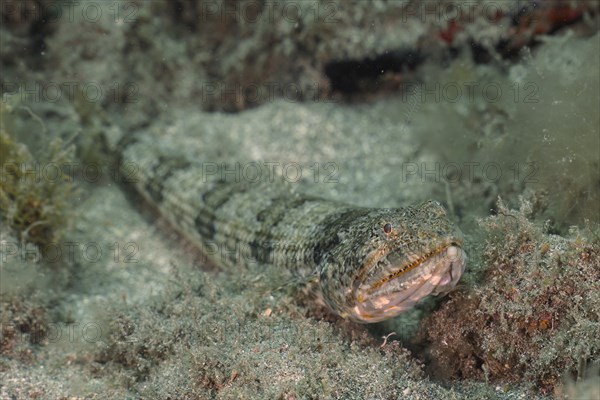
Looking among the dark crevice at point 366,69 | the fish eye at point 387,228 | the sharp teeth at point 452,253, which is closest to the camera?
the sharp teeth at point 452,253

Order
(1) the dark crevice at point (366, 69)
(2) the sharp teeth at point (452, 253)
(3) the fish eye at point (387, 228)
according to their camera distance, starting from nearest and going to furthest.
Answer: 1. (2) the sharp teeth at point (452, 253)
2. (3) the fish eye at point (387, 228)
3. (1) the dark crevice at point (366, 69)

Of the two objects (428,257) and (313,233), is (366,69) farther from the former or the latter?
(428,257)

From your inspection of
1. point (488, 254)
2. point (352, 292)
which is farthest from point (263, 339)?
point (488, 254)

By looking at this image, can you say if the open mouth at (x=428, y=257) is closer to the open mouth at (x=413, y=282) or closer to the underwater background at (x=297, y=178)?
the open mouth at (x=413, y=282)

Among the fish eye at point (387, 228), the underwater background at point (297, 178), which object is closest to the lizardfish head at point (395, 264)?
the fish eye at point (387, 228)

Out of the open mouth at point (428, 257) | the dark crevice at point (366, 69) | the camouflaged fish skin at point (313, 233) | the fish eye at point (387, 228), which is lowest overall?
the camouflaged fish skin at point (313, 233)

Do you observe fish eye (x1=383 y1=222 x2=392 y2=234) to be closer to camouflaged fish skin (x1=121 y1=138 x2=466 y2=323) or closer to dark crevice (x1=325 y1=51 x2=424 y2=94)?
camouflaged fish skin (x1=121 y1=138 x2=466 y2=323)

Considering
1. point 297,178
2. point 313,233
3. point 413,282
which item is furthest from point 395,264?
point 297,178

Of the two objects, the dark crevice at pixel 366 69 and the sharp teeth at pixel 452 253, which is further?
the dark crevice at pixel 366 69

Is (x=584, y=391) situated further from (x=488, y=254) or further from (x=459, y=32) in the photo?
(x=459, y=32)
